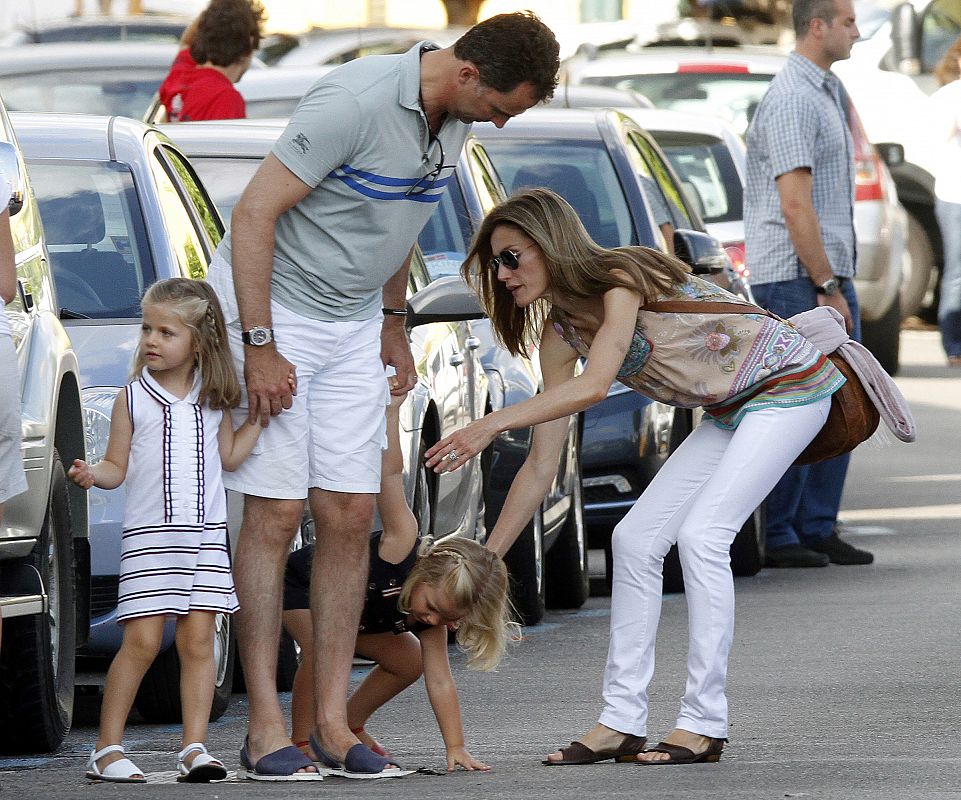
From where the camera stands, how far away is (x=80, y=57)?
15.2 m

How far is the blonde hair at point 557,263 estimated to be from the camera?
598 cm

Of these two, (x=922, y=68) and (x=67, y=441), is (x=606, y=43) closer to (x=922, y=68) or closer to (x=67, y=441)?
(x=922, y=68)

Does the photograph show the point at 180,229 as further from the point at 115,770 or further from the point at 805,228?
the point at 805,228

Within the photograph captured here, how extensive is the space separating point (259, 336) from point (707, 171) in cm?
987

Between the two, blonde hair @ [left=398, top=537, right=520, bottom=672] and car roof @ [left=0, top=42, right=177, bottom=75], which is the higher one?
car roof @ [left=0, top=42, right=177, bottom=75]

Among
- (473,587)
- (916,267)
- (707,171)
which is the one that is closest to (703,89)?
(916,267)

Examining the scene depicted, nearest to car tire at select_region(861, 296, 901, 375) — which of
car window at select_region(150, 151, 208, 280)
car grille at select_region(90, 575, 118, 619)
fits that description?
car window at select_region(150, 151, 208, 280)

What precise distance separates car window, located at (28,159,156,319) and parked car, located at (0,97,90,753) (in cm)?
86

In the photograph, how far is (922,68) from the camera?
67.9ft

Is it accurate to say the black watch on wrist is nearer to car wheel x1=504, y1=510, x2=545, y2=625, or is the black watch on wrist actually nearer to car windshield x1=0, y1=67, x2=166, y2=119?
car wheel x1=504, y1=510, x2=545, y2=625

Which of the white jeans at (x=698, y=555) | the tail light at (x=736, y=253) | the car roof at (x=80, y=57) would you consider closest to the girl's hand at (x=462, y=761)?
the white jeans at (x=698, y=555)

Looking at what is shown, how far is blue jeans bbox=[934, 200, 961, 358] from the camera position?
18188 millimetres

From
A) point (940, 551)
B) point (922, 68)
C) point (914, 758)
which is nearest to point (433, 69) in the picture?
point (914, 758)

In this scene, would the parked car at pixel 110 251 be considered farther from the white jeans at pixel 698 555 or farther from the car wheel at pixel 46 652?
the white jeans at pixel 698 555
